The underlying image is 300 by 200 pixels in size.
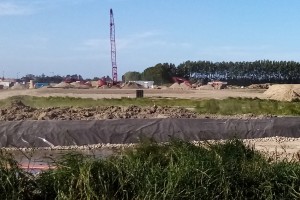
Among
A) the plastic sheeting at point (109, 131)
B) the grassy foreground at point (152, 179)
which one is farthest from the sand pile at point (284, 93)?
the grassy foreground at point (152, 179)

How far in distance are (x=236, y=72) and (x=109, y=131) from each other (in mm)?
102957

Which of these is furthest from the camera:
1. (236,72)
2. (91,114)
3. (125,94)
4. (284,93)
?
(236,72)

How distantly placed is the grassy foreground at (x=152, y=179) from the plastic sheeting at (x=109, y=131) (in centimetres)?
729

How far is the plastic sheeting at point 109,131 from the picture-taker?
45.2ft

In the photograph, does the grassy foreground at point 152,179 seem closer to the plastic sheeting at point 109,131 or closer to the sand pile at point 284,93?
the plastic sheeting at point 109,131

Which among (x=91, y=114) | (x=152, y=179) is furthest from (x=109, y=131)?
(x=152, y=179)

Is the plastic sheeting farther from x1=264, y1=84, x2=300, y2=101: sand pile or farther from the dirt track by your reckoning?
the dirt track

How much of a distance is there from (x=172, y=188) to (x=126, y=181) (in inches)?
18.5

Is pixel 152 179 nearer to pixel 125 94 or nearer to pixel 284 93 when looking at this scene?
pixel 284 93

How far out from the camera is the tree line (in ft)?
345

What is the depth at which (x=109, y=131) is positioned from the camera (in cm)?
1412

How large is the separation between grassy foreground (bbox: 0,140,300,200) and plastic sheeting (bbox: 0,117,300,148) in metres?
7.29

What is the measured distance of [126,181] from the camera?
5.76m

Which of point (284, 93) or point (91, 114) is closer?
point (91, 114)
